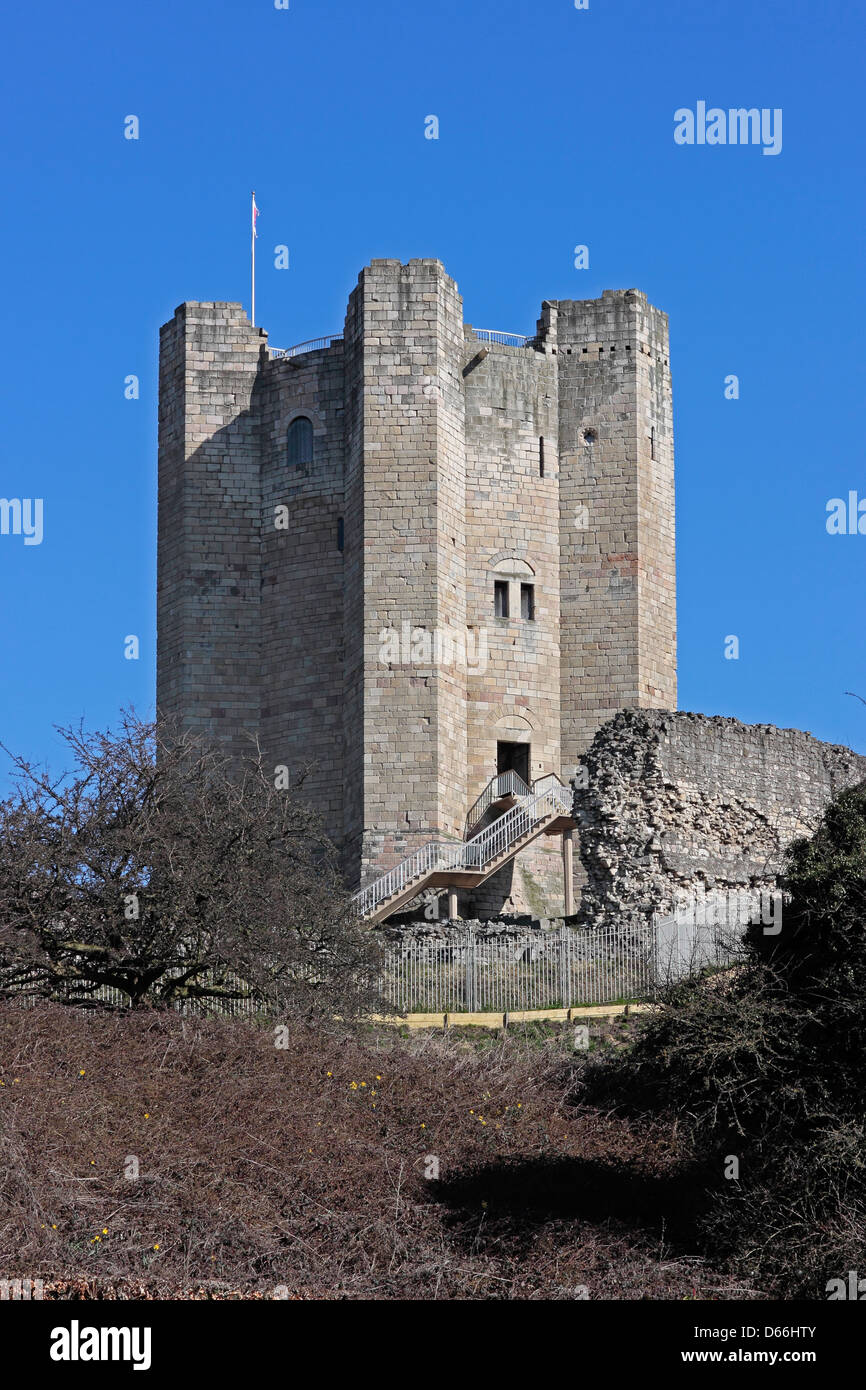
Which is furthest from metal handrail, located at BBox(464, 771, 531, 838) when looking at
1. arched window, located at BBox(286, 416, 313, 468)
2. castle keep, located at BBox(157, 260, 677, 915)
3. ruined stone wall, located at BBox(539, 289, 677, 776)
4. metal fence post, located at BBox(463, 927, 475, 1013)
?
metal fence post, located at BBox(463, 927, 475, 1013)

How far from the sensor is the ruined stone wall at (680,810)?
30.9m

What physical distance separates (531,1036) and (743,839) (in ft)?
30.7

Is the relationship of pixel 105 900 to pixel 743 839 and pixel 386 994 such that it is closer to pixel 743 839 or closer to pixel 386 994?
pixel 386 994

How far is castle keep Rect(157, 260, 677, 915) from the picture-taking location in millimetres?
35938

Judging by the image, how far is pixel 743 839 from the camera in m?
32.5

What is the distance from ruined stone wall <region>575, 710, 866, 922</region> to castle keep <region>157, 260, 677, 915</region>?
3.42 meters

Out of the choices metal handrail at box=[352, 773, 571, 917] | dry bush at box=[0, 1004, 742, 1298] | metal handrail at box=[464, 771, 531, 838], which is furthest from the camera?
metal handrail at box=[464, 771, 531, 838]

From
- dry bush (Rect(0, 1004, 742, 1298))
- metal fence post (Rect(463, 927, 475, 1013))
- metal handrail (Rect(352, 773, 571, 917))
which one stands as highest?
metal handrail (Rect(352, 773, 571, 917))

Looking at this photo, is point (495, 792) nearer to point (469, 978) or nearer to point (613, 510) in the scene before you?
point (613, 510)

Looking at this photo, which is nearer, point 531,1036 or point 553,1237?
point 553,1237

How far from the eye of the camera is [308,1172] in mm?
17859

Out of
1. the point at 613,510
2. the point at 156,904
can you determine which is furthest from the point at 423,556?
the point at 156,904

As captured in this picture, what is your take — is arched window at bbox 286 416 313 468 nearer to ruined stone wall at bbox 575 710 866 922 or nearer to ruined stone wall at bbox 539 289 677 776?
ruined stone wall at bbox 539 289 677 776
